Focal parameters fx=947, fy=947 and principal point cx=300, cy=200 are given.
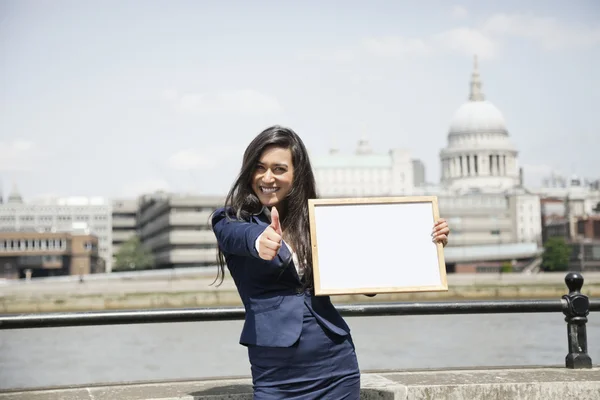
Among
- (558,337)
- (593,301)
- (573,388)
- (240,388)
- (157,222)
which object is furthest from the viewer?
(157,222)

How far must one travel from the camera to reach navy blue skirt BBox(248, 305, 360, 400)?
3.40 meters

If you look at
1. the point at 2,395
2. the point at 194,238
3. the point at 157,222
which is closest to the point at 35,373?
the point at 2,395

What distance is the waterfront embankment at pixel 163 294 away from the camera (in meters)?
63.1

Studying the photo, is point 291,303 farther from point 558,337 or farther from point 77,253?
point 77,253

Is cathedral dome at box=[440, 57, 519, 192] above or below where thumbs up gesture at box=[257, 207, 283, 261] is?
above

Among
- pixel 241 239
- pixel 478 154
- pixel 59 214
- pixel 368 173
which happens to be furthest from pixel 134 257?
pixel 241 239

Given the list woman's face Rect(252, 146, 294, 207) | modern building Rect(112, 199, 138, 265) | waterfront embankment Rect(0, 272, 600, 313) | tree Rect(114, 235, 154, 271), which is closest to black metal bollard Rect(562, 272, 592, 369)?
woman's face Rect(252, 146, 294, 207)

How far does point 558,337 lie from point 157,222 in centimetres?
9051

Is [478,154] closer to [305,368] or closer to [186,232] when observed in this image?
[186,232]

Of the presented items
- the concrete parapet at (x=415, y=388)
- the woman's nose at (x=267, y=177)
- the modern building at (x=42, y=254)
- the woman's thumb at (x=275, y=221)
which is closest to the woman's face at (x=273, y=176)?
the woman's nose at (x=267, y=177)

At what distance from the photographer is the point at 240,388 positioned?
5.00 m

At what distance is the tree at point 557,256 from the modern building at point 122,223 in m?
72.9

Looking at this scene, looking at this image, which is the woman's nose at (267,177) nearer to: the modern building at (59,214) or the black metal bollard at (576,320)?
the black metal bollard at (576,320)

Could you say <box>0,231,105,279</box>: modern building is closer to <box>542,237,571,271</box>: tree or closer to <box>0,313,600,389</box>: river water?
<box>542,237,571,271</box>: tree
